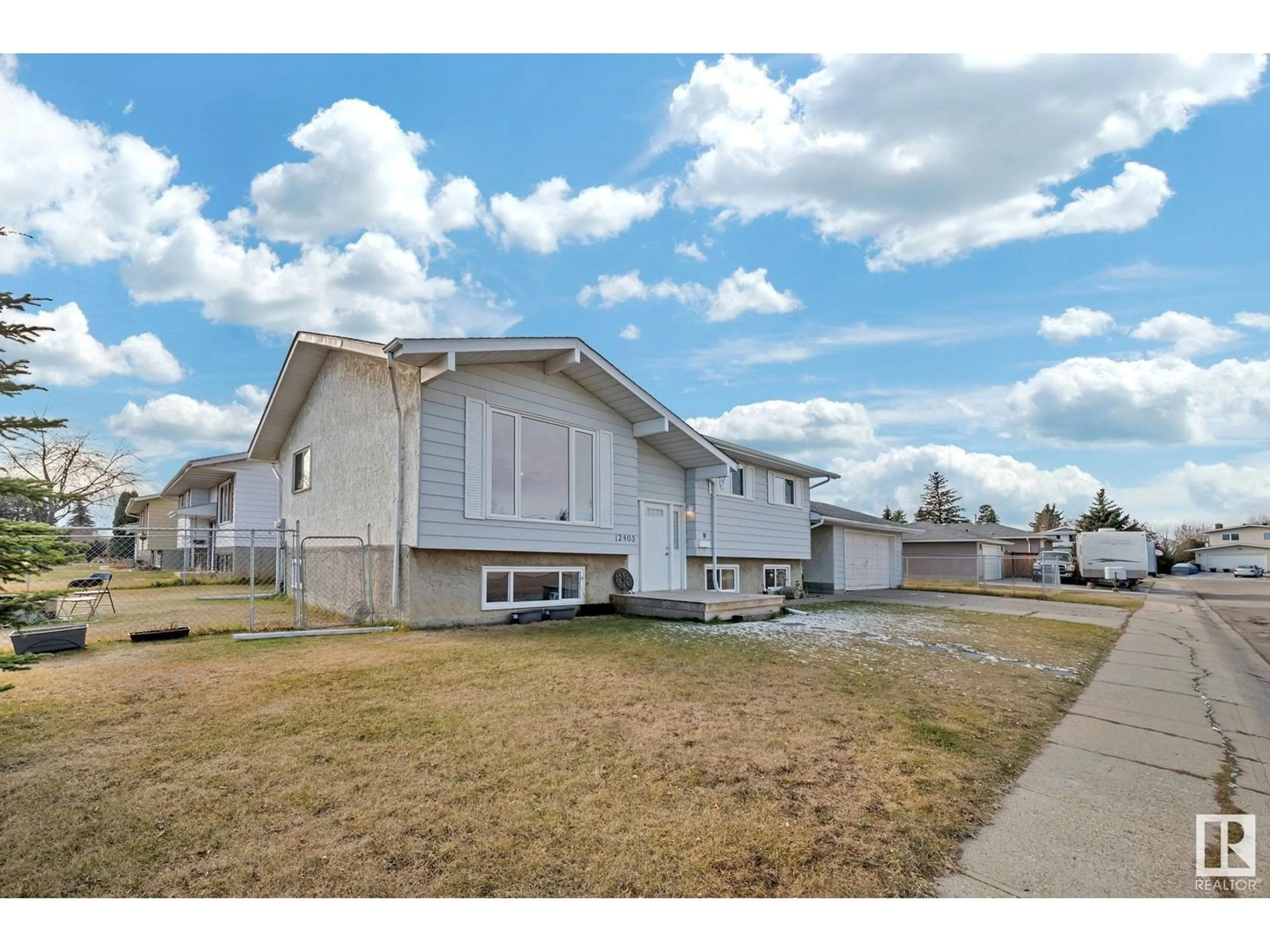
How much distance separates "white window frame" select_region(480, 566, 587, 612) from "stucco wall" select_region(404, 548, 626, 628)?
0.05 m

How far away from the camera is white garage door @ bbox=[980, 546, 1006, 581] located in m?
32.5

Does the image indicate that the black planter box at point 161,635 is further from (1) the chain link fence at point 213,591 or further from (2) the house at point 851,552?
(2) the house at point 851,552

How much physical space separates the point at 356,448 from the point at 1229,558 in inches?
3110

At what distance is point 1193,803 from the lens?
11.4 ft

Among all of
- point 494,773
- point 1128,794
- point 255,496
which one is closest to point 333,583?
point 494,773

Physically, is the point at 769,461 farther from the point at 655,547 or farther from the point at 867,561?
the point at 867,561

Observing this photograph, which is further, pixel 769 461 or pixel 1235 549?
pixel 1235 549

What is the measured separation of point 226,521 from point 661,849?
75.3ft

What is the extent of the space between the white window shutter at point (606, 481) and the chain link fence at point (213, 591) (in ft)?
14.1

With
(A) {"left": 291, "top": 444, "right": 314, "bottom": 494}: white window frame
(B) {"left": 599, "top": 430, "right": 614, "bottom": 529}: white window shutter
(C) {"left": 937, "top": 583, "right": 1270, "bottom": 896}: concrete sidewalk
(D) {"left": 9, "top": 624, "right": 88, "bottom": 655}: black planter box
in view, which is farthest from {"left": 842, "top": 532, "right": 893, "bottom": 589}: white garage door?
(D) {"left": 9, "top": 624, "right": 88, "bottom": 655}: black planter box

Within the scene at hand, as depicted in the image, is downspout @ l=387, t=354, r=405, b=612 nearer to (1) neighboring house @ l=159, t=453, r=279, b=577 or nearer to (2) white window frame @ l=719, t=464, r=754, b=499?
(1) neighboring house @ l=159, t=453, r=279, b=577

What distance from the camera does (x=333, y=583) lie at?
1108 centimetres
